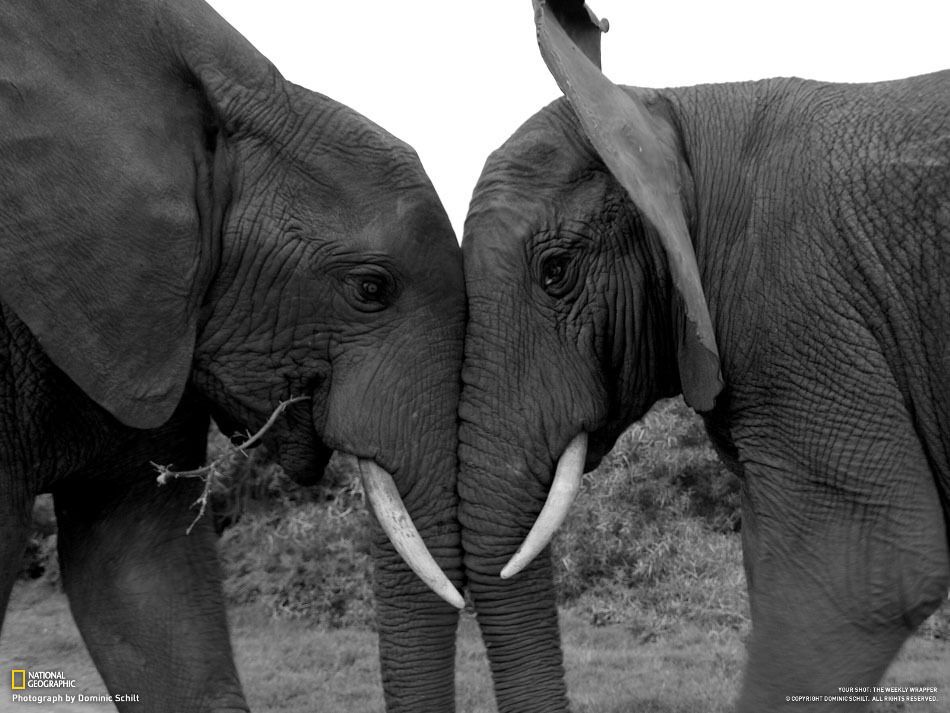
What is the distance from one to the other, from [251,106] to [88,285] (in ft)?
2.57

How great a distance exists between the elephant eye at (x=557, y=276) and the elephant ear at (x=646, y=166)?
1.26 feet

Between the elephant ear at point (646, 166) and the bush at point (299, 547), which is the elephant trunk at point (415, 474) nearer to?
the elephant ear at point (646, 166)

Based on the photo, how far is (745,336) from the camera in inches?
170

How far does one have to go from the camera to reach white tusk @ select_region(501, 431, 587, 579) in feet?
14.4

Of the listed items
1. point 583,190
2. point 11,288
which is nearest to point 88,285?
point 11,288

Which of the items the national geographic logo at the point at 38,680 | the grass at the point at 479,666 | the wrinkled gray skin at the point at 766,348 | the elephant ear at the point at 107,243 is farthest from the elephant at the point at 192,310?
the national geographic logo at the point at 38,680

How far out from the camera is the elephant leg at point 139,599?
189 inches

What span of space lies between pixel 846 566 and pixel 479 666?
3.77 meters

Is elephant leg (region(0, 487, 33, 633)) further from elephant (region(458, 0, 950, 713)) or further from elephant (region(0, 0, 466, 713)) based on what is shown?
elephant (region(458, 0, 950, 713))

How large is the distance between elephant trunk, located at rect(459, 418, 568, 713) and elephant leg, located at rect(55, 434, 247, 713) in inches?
40.4

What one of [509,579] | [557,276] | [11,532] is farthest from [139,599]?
[557,276]

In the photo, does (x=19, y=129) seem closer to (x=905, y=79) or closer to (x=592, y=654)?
(x=905, y=79)

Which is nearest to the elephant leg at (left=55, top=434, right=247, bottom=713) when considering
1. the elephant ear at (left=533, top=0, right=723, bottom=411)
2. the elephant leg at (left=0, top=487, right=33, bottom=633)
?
the elephant leg at (left=0, top=487, right=33, bottom=633)

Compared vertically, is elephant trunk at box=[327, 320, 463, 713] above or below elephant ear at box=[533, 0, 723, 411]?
below
